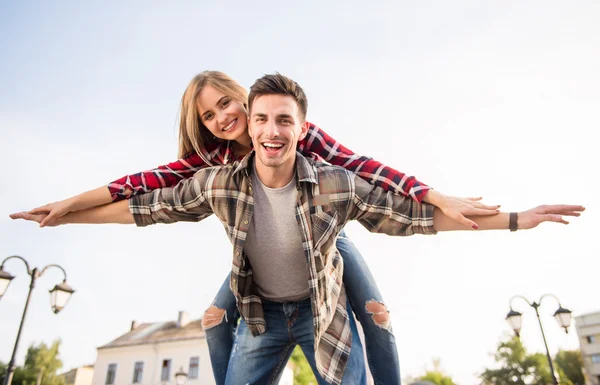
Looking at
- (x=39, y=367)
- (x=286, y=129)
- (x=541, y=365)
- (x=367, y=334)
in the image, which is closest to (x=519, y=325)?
(x=367, y=334)

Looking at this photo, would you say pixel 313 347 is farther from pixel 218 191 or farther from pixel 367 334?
pixel 218 191

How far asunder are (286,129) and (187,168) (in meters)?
0.92

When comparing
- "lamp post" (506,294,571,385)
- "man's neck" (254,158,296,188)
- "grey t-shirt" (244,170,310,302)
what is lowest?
"lamp post" (506,294,571,385)

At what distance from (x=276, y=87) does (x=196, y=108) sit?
3.06ft

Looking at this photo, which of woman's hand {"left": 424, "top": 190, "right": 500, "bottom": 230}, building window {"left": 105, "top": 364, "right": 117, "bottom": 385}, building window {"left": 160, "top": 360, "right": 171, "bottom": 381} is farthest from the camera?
building window {"left": 105, "top": 364, "right": 117, "bottom": 385}

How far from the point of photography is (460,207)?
2.71 metres

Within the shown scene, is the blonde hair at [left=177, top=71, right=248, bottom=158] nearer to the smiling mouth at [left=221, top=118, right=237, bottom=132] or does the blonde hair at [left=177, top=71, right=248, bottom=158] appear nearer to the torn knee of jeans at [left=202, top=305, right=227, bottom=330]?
the smiling mouth at [left=221, top=118, right=237, bottom=132]

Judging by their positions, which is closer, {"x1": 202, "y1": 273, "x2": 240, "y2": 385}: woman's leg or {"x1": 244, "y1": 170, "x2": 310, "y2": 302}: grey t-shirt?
{"x1": 244, "y1": 170, "x2": 310, "y2": 302}: grey t-shirt

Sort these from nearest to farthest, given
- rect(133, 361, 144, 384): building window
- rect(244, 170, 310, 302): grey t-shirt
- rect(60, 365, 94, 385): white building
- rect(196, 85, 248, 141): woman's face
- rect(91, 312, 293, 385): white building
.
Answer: rect(244, 170, 310, 302): grey t-shirt
rect(196, 85, 248, 141): woman's face
rect(91, 312, 293, 385): white building
rect(133, 361, 144, 384): building window
rect(60, 365, 94, 385): white building

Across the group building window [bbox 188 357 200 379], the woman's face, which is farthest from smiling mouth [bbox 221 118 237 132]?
building window [bbox 188 357 200 379]

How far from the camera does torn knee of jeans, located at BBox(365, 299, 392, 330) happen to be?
319cm

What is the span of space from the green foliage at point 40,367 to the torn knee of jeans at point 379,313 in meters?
42.1

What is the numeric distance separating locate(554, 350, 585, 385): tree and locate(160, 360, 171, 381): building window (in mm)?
49895

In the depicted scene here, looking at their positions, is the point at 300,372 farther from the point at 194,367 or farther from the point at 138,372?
the point at 138,372
